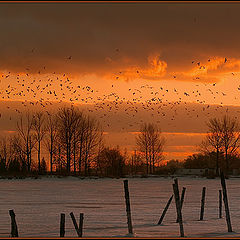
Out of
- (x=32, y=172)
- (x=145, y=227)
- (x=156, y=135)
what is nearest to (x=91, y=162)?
(x=32, y=172)

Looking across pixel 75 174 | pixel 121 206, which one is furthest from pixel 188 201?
pixel 75 174

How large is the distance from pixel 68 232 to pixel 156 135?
7166 cm

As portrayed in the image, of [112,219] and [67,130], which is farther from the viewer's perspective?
[67,130]

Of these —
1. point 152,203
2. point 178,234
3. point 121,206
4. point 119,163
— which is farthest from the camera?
point 119,163

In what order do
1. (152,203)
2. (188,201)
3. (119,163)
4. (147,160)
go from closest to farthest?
(152,203) → (188,201) → (119,163) → (147,160)

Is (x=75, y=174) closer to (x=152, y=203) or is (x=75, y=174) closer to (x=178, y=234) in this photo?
(x=152, y=203)

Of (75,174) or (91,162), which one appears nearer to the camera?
(75,174)

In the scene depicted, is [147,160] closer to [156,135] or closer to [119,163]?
[156,135]

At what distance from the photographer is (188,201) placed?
90.5 ft

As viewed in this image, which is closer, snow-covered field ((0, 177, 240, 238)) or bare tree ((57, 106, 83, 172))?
snow-covered field ((0, 177, 240, 238))

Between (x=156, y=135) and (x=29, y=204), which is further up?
(x=156, y=135)

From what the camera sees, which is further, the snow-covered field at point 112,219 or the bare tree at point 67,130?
the bare tree at point 67,130

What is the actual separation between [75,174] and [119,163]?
7716 millimetres

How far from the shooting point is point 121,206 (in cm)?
2405
